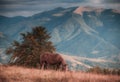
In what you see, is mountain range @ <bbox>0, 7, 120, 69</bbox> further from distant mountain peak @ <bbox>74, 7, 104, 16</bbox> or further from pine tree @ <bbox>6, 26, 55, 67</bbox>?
pine tree @ <bbox>6, 26, 55, 67</bbox>

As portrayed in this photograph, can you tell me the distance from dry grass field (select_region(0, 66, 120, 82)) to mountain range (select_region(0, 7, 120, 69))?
440 mm

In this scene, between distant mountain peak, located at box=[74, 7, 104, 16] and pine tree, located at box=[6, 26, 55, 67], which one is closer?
distant mountain peak, located at box=[74, 7, 104, 16]

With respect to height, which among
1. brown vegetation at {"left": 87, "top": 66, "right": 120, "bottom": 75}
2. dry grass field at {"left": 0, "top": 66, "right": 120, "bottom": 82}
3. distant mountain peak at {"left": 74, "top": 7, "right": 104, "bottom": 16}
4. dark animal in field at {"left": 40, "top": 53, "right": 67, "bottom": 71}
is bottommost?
dry grass field at {"left": 0, "top": 66, "right": 120, "bottom": 82}

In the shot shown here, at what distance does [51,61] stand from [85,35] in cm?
105

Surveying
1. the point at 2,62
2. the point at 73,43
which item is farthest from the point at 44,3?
the point at 2,62

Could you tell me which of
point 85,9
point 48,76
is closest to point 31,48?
point 48,76

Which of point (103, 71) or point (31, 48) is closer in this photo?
point (103, 71)

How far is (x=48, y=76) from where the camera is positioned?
6.79 meters

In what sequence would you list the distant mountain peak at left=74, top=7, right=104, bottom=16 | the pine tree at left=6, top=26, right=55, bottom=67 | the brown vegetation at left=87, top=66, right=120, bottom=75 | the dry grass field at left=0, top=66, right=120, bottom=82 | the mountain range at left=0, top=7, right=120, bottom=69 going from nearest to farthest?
the dry grass field at left=0, top=66, right=120, bottom=82
the brown vegetation at left=87, top=66, right=120, bottom=75
the mountain range at left=0, top=7, right=120, bottom=69
the distant mountain peak at left=74, top=7, right=104, bottom=16
the pine tree at left=6, top=26, right=55, bottom=67

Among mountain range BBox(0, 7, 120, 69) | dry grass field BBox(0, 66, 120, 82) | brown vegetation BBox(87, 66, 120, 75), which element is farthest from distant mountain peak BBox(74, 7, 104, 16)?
dry grass field BBox(0, 66, 120, 82)

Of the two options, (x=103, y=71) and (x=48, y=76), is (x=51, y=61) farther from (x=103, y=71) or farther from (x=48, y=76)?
(x=103, y=71)

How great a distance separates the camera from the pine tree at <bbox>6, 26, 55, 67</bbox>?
7746 millimetres

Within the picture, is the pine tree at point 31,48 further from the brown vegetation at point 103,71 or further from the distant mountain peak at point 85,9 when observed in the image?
the brown vegetation at point 103,71

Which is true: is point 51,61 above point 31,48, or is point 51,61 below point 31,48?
below
